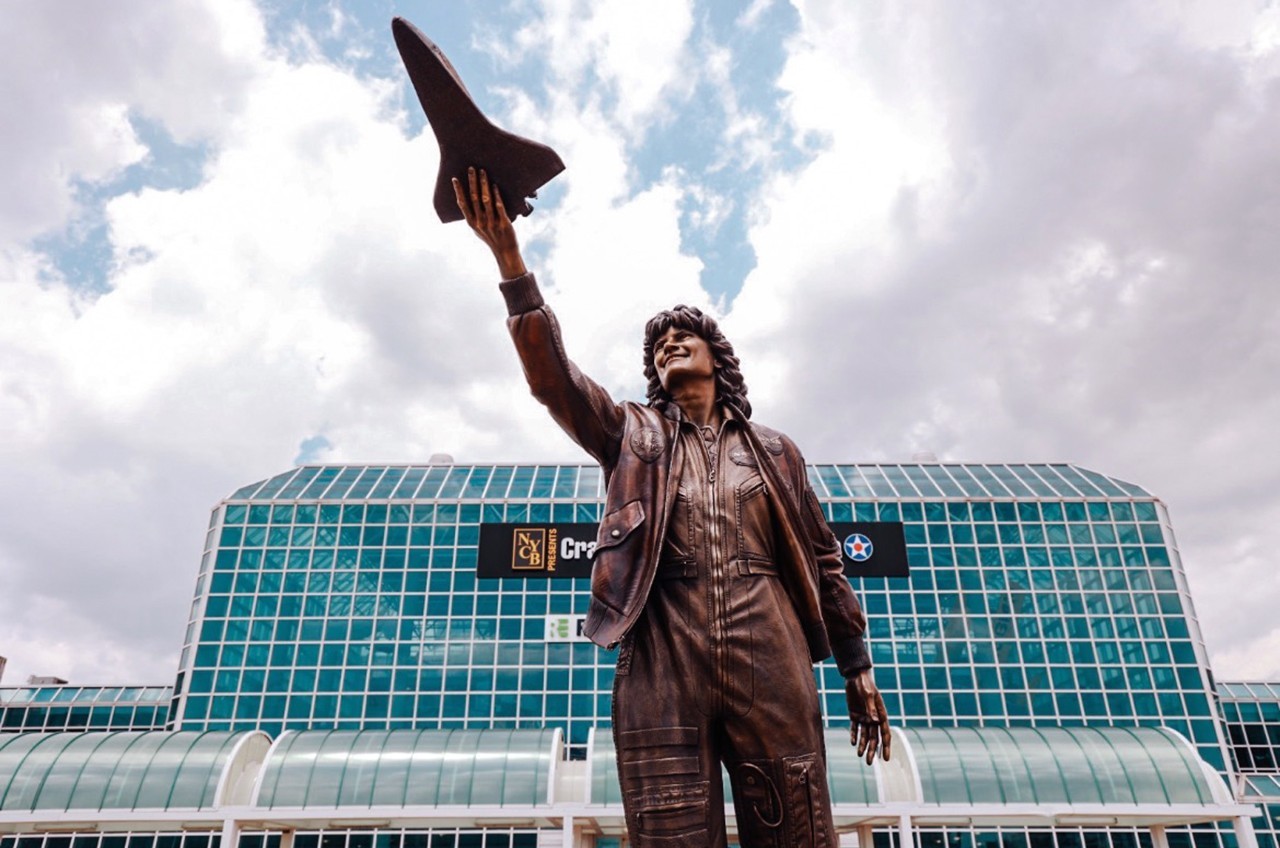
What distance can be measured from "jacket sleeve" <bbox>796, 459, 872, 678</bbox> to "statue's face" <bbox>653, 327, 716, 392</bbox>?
75 cm

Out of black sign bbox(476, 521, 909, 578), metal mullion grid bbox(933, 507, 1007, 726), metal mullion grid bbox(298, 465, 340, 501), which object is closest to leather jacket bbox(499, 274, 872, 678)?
black sign bbox(476, 521, 909, 578)

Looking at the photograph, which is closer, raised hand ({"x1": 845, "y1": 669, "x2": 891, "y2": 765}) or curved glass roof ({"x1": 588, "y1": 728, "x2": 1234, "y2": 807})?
raised hand ({"x1": 845, "y1": 669, "x2": 891, "y2": 765})

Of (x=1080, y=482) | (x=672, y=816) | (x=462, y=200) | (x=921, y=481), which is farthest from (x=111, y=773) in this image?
(x=1080, y=482)

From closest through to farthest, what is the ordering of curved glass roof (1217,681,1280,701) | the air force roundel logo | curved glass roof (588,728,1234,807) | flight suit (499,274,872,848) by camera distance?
1. flight suit (499,274,872,848)
2. curved glass roof (588,728,1234,807)
3. the air force roundel logo
4. curved glass roof (1217,681,1280,701)

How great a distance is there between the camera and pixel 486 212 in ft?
11.0

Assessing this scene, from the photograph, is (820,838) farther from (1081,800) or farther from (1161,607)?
(1161,607)

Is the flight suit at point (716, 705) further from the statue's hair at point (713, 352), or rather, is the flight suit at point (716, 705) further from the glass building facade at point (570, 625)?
the glass building facade at point (570, 625)

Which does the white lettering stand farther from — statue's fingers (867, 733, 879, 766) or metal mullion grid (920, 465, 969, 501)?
statue's fingers (867, 733, 879, 766)

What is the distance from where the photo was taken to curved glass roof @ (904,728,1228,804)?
64.3 ft

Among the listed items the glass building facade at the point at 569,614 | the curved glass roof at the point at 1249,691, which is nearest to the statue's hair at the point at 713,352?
the glass building facade at the point at 569,614

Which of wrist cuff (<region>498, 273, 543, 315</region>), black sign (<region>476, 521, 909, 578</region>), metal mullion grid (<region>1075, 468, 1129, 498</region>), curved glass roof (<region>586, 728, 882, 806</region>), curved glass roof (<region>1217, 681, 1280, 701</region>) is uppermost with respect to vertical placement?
metal mullion grid (<region>1075, 468, 1129, 498</region>)

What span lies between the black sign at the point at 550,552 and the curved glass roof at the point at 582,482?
8.73m

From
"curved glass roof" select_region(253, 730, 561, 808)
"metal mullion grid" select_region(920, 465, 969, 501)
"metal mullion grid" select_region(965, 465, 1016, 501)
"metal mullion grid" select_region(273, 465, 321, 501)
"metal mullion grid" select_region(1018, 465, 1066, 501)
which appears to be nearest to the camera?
"curved glass roof" select_region(253, 730, 561, 808)

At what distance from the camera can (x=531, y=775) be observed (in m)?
20.7
